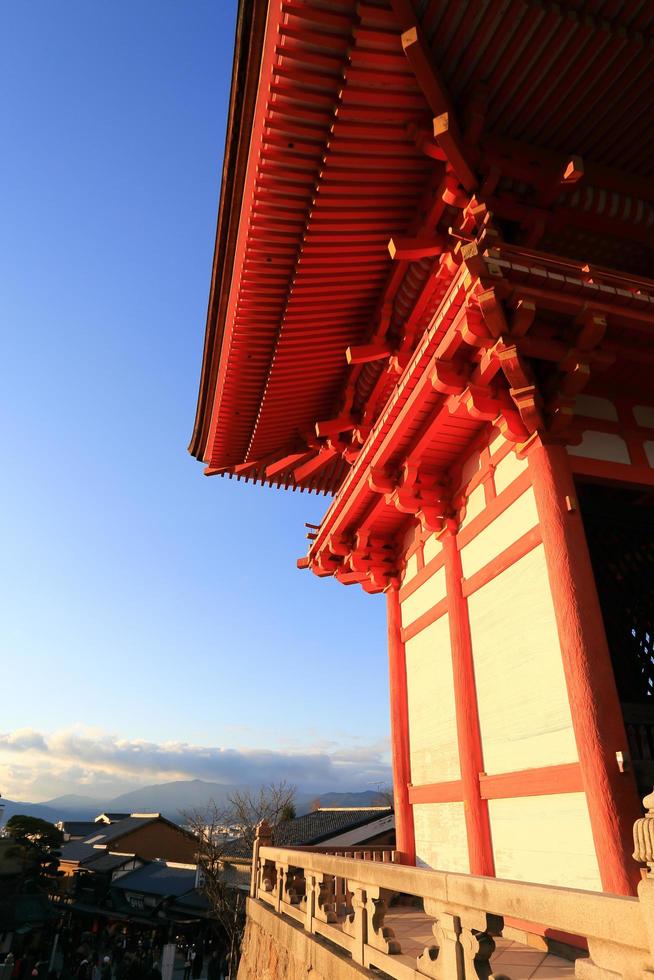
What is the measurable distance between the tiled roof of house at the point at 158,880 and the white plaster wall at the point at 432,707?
2976 cm

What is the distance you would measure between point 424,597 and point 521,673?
8.86 ft

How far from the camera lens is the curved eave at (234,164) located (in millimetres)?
5191

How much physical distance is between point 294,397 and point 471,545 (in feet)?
13.6

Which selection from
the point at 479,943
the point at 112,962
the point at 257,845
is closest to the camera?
the point at 479,943

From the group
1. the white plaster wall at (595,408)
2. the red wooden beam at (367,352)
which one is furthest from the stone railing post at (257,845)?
the white plaster wall at (595,408)

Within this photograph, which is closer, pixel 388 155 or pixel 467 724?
pixel 388 155

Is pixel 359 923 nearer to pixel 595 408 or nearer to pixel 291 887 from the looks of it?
pixel 291 887

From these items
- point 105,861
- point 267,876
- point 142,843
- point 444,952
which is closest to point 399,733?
point 267,876

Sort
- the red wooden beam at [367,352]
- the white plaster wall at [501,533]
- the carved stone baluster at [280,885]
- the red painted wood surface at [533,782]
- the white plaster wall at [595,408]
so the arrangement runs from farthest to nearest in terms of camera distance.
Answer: the red wooden beam at [367,352], the carved stone baluster at [280,885], the white plaster wall at [595,408], the white plaster wall at [501,533], the red painted wood surface at [533,782]

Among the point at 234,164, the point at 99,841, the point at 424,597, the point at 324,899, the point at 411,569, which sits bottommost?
the point at 99,841

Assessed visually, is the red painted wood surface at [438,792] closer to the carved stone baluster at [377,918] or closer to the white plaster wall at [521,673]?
the white plaster wall at [521,673]

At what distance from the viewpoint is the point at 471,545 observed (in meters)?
7.14

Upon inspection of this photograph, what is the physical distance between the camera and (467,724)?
652 cm

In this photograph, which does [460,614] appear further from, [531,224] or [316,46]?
[316,46]
